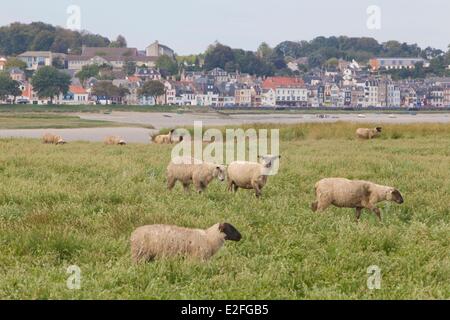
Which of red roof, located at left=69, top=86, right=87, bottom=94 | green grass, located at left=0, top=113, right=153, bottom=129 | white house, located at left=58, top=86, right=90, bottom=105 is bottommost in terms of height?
green grass, located at left=0, top=113, right=153, bottom=129

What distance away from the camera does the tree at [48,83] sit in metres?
154

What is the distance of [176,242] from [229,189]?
22.9 feet

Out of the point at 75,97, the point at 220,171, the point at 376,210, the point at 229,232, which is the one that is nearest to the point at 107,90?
the point at 75,97

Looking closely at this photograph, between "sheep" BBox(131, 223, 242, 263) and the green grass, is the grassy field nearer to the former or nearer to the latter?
"sheep" BBox(131, 223, 242, 263)

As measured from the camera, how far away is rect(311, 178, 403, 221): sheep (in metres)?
13.4

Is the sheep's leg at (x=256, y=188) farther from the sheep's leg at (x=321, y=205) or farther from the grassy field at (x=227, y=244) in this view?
the sheep's leg at (x=321, y=205)

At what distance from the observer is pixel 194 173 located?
1609 centimetres

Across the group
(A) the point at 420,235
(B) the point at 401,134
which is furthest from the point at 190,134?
(A) the point at 420,235

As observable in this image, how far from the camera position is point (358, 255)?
9727 mm

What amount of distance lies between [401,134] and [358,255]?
30913 mm

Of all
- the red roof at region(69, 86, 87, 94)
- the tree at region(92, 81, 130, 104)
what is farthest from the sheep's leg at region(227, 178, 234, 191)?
the red roof at region(69, 86, 87, 94)

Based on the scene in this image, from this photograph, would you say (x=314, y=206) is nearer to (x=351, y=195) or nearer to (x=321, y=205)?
(x=321, y=205)

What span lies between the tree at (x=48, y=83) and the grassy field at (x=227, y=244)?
140m

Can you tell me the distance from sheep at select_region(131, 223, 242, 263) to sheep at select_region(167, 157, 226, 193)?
5.94 meters
